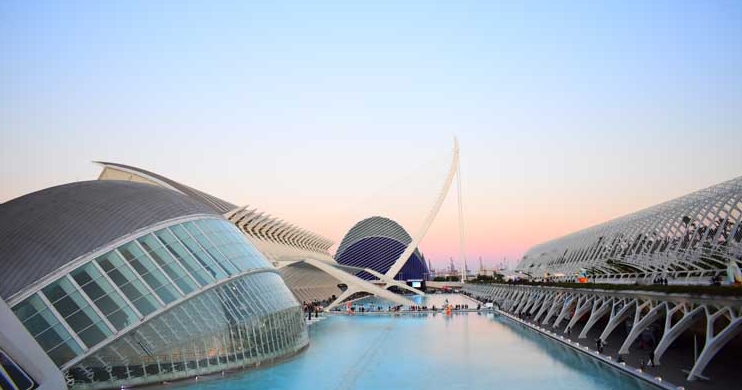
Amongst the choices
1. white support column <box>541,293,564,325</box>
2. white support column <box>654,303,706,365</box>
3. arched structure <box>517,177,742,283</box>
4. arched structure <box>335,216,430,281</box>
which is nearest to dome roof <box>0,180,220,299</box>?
white support column <box>654,303,706,365</box>

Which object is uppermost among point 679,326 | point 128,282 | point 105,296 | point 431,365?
point 128,282

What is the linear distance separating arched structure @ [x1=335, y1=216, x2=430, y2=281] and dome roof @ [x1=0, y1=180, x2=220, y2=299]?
105 meters

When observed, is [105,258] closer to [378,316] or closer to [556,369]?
[556,369]

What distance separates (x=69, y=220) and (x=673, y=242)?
138ft

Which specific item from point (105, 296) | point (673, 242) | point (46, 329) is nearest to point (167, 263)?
point (105, 296)

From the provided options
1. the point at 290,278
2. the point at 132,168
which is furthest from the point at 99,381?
the point at 290,278

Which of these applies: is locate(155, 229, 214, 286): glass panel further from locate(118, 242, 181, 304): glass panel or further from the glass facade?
locate(118, 242, 181, 304): glass panel

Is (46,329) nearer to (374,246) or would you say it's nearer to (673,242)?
(673,242)

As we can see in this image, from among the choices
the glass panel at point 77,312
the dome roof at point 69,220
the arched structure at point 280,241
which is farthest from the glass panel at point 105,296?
the arched structure at point 280,241

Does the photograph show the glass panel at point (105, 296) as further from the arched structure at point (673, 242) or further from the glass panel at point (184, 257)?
the arched structure at point (673, 242)

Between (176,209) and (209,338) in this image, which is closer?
(209,338)

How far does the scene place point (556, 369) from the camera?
2336 cm

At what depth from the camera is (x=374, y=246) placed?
451ft

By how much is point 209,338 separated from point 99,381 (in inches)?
160
